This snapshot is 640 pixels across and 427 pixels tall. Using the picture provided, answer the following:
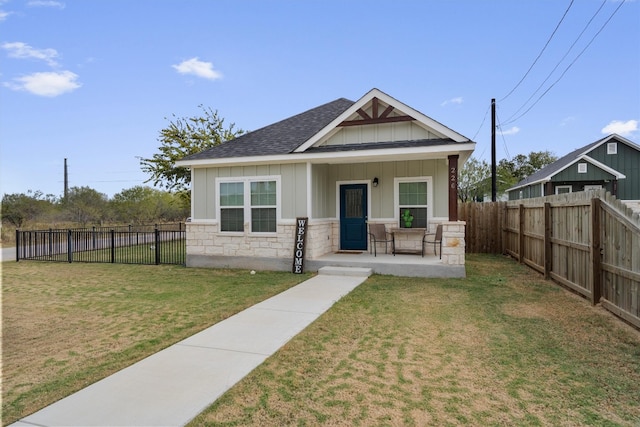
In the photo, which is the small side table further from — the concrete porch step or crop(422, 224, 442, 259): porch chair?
the concrete porch step

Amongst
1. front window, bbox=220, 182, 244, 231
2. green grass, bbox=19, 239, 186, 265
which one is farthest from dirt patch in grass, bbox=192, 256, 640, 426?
green grass, bbox=19, 239, 186, 265

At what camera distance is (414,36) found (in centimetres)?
1300

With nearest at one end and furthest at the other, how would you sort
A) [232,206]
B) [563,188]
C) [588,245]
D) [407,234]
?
[588,245], [232,206], [407,234], [563,188]

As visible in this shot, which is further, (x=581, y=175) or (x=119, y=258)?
(x=581, y=175)

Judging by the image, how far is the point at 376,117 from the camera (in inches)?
358

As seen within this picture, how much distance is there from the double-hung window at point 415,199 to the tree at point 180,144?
46.0 feet

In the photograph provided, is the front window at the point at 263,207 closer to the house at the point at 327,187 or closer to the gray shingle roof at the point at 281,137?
the house at the point at 327,187

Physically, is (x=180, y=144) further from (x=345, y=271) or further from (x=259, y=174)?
(x=345, y=271)

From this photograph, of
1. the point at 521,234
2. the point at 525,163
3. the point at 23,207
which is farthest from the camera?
the point at 525,163

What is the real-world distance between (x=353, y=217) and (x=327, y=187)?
1.22 metres

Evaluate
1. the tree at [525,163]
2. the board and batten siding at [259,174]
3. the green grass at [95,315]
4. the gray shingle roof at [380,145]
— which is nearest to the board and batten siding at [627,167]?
the gray shingle roof at [380,145]

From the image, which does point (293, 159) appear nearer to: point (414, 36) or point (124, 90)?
point (414, 36)

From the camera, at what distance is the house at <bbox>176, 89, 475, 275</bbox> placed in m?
A: 8.77

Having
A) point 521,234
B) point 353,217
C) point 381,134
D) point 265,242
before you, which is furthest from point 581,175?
point 265,242
